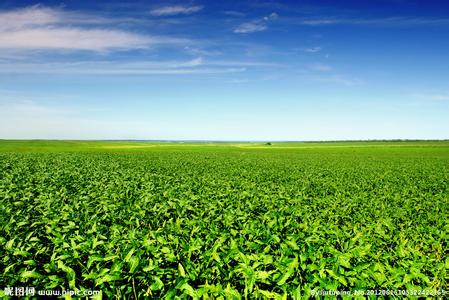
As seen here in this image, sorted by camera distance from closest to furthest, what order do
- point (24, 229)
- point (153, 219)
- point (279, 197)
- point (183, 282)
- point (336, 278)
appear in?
1. point (183, 282)
2. point (336, 278)
3. point (24, 229)
4. point (153, 219)
5. point (279, 197)

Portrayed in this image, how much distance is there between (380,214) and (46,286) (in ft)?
41.2

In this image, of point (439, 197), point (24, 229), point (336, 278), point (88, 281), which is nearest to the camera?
point (336, 278)

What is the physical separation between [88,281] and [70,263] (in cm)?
51

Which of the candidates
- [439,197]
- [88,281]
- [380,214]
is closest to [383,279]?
[88,281]

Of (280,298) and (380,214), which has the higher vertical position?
(280,298)

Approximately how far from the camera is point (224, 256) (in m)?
5.22

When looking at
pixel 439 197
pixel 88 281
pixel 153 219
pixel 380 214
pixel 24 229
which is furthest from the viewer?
pixel 439 197

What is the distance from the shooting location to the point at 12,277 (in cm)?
431

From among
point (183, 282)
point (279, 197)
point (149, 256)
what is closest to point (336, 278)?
point (183, 282)

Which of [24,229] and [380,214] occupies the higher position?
[24,229]

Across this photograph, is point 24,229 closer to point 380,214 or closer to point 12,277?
point 12,277

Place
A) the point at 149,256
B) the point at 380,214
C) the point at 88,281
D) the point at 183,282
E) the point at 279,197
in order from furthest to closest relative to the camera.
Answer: the point at 279,197
the point at 380,214
the point at 149,256
the point at 88,281
the point at 183,282

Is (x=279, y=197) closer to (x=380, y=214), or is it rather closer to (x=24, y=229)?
(x=380, y=214)

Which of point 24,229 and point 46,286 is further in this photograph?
point 24,229
